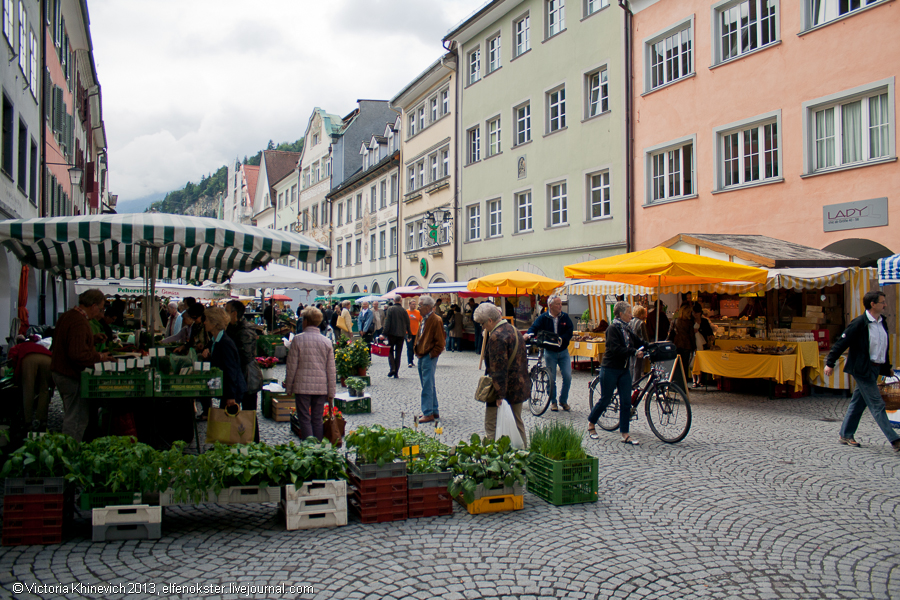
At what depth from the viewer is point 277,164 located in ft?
238

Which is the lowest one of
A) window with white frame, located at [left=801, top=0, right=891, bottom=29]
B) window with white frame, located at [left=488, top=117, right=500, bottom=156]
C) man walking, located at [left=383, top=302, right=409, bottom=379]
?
man walking, located at [left=383, top=302, right=409, bottom=379]

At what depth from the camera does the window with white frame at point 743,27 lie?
16375mm

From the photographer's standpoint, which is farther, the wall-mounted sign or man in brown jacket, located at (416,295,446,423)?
the wall-mounted sign

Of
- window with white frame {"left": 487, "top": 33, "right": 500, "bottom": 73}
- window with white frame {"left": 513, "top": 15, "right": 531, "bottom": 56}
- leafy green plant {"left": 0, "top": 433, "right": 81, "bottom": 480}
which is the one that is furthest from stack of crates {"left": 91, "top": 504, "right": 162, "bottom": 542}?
window with white frame {"left": 487, "top": 33, "right": 500, "bottom": 73}

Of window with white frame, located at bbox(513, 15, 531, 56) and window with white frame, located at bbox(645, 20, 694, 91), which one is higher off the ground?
window with white frame, located at bbox(513, 15, 531, 56)

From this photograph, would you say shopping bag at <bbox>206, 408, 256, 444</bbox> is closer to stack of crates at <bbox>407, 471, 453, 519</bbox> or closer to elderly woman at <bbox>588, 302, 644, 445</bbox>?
stack of crates at <bbox>407, 471, 453, 519</bbox>

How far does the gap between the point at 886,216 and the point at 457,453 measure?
12.1 m

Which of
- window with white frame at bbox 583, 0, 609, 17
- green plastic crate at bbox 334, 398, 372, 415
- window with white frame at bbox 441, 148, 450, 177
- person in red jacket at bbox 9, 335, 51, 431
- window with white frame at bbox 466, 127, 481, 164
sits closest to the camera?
person in red jacket at bbox 9, 335, 51, 431

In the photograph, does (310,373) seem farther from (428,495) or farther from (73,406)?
(73,406)

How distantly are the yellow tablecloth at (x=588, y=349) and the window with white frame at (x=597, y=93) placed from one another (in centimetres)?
876

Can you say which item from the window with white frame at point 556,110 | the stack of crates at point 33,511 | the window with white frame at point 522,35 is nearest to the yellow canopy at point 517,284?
the window with white frame at point 556,110

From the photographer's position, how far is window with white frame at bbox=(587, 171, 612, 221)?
21.8 meters

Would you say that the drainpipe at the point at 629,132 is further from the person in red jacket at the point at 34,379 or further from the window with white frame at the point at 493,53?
the person in red jacket at the point at 34,379

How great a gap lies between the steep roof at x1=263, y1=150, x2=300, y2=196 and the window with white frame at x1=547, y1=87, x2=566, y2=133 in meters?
49.6
